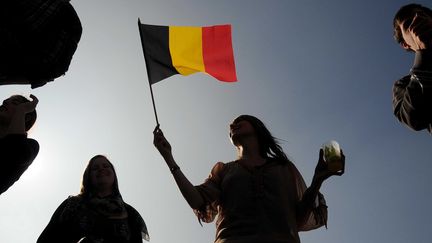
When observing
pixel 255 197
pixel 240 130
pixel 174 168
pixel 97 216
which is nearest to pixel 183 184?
pixel 174 168

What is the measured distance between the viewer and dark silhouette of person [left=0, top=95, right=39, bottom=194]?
289 centimetres

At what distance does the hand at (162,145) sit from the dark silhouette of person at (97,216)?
84 cm

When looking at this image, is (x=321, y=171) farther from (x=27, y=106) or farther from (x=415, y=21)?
(x=27, y=106)

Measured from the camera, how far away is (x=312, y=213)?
154 inches

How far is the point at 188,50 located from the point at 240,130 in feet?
5.57

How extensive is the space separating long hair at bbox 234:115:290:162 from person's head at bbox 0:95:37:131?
73.9 inches

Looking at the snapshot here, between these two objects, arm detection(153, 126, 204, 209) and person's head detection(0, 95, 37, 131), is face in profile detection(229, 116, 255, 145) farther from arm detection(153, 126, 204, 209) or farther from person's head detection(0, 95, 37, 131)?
person's head detection(0, 95, 37, 131)

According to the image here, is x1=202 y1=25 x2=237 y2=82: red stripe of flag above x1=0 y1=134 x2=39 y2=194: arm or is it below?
above

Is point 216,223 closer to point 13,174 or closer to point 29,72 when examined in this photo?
point 13,174

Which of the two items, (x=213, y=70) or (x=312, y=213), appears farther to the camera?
(x=213, y=70)

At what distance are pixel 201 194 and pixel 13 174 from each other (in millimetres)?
1475

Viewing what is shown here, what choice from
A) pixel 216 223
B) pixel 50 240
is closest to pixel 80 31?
pixel 216 223

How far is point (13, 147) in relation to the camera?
2920mm

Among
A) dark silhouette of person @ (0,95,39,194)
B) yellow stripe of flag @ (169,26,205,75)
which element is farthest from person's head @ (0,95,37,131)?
Answer: yellow stripe of flag @ (169,26,205,75)
